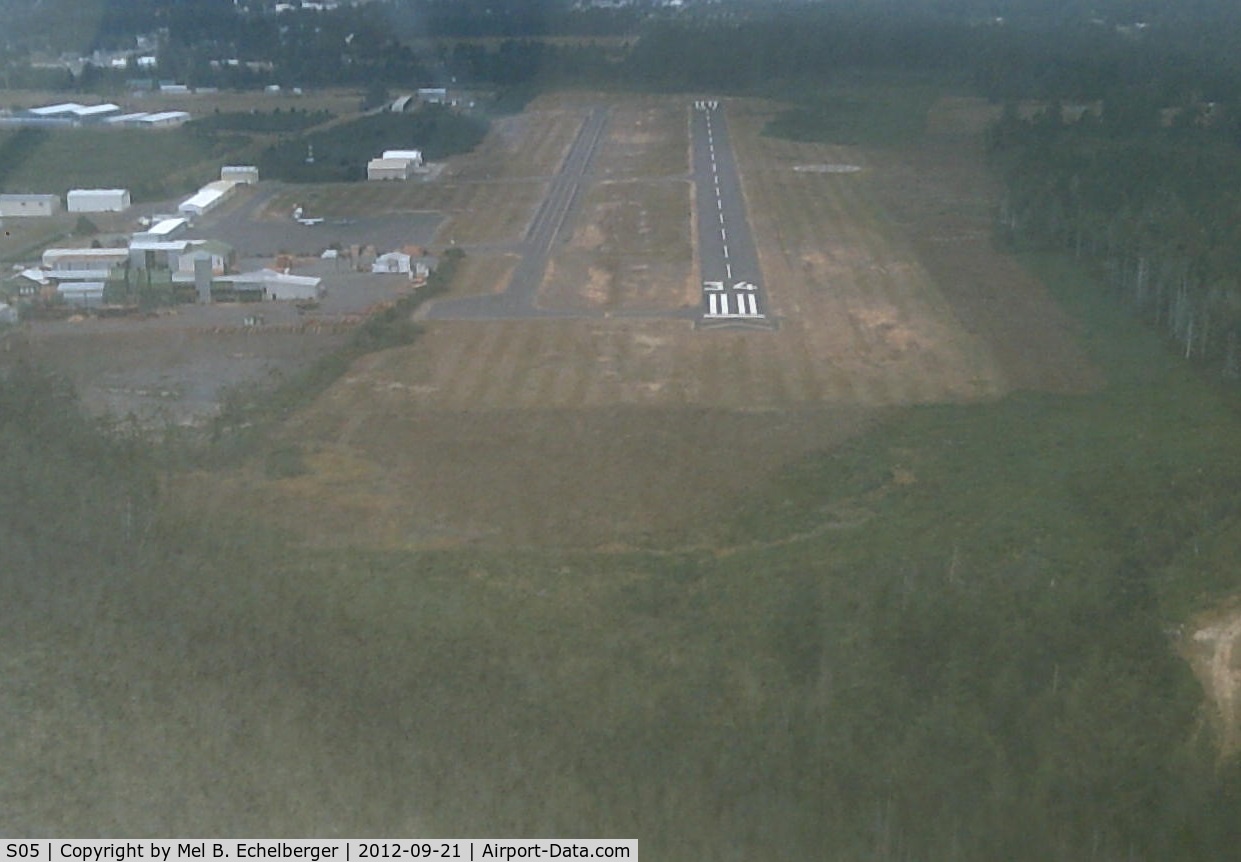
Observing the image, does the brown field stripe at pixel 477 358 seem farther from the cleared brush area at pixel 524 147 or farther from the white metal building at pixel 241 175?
the white metal building at pixel 241 175

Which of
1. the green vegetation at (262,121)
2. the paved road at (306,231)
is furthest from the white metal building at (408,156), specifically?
the green vegetation at (262,121)

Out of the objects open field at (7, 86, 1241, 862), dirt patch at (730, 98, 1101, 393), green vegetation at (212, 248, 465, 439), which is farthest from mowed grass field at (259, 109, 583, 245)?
open field at (7, 86, 1241, 862)

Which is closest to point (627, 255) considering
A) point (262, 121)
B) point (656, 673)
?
point (656, 673)

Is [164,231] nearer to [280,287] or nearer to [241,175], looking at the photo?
[280,287]

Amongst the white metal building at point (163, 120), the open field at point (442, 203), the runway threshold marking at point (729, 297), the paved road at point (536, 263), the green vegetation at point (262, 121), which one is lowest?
the open field at point (442, 203)

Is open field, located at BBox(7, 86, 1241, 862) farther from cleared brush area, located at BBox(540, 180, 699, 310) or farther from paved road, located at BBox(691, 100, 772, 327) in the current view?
cleared brush area, located at BBox(540, 180, 699, 310)

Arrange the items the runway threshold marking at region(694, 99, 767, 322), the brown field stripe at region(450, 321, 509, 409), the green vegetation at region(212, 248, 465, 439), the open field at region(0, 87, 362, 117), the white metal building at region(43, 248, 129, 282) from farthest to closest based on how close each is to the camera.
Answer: the open field at region(0, 87, 362, 117), the white metal building at region(43, 248, 129, 282), the runway threshold marking at region(694, 99, 767, 322), the brown field stripe at region(450, 321, 509, 409), the green vegetation at region(212, 248, 465, 439)
